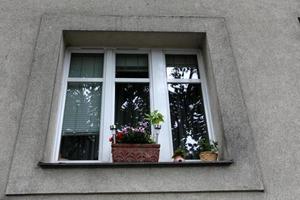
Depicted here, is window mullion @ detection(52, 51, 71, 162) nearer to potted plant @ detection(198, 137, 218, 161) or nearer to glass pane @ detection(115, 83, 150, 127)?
glass pane @ detection(115, 83, 150, 127)

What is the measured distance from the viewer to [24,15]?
4.84m

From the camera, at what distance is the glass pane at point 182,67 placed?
4816 millimetres

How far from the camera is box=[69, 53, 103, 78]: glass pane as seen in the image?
15.4 ft

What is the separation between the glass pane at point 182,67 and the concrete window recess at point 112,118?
0.53 feet

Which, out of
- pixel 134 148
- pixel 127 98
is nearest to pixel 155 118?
pixel 134 148

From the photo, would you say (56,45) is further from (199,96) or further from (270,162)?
(270,162)

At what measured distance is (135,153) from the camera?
3.67 m

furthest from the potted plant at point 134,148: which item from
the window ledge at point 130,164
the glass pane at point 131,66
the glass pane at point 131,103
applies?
the glass pane at point 131,66

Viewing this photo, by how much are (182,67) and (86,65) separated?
145 centimetres

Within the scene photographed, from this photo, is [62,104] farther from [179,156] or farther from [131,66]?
[179,156]

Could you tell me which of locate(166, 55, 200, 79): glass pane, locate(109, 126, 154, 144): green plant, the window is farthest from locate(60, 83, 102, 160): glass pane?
locate(166, 55, 200, 79): glass pane

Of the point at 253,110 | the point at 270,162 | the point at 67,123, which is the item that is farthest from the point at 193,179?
the point at 67,123

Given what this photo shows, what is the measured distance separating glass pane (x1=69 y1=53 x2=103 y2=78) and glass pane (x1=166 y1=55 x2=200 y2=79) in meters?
1.04

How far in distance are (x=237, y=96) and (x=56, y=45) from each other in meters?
2.55
